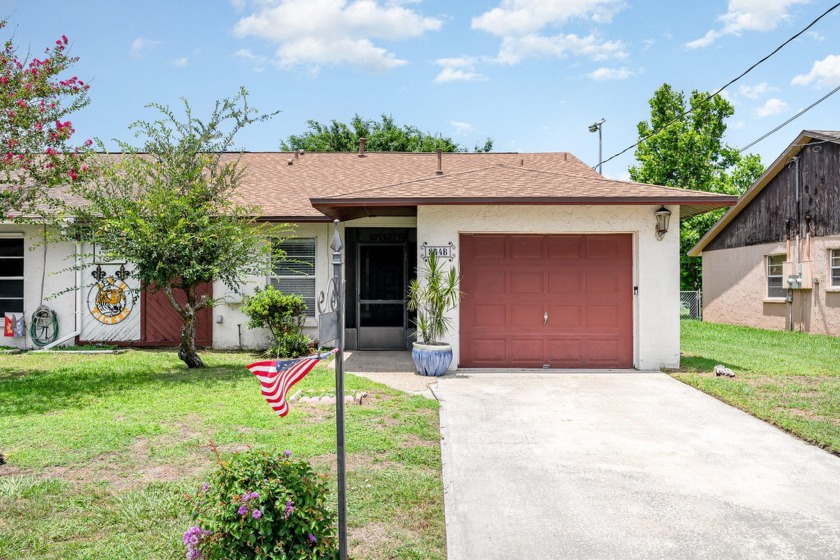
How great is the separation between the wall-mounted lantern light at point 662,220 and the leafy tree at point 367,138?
1890 centimetres

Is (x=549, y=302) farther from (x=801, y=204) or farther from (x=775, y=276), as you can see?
(x=775, y=276)

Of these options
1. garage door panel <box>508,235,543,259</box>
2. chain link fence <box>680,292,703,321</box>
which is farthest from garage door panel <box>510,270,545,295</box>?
chain link fence <box>680,292,703,321</box>

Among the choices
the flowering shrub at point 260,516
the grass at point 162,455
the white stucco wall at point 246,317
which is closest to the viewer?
the flowering shrub at point 260,516

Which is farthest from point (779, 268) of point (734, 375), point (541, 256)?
point (541, 256)

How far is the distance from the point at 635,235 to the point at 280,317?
21.0ft

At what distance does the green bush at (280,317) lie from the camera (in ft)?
33.6

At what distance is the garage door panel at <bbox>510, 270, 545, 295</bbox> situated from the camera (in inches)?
373

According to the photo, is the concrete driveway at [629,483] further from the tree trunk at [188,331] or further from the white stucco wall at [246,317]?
the white stucco wall at [246,317]

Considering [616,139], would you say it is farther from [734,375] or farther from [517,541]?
[517,541]

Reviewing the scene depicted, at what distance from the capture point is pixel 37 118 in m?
7.99

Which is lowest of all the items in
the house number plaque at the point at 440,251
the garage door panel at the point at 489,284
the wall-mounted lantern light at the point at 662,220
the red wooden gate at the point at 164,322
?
the red wooden gate at the point at 164,322

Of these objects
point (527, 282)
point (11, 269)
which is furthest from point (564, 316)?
point (11, 269)

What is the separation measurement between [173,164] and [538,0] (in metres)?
8.86

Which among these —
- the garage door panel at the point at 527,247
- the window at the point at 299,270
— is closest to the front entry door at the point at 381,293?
the window at the point at 299,270
